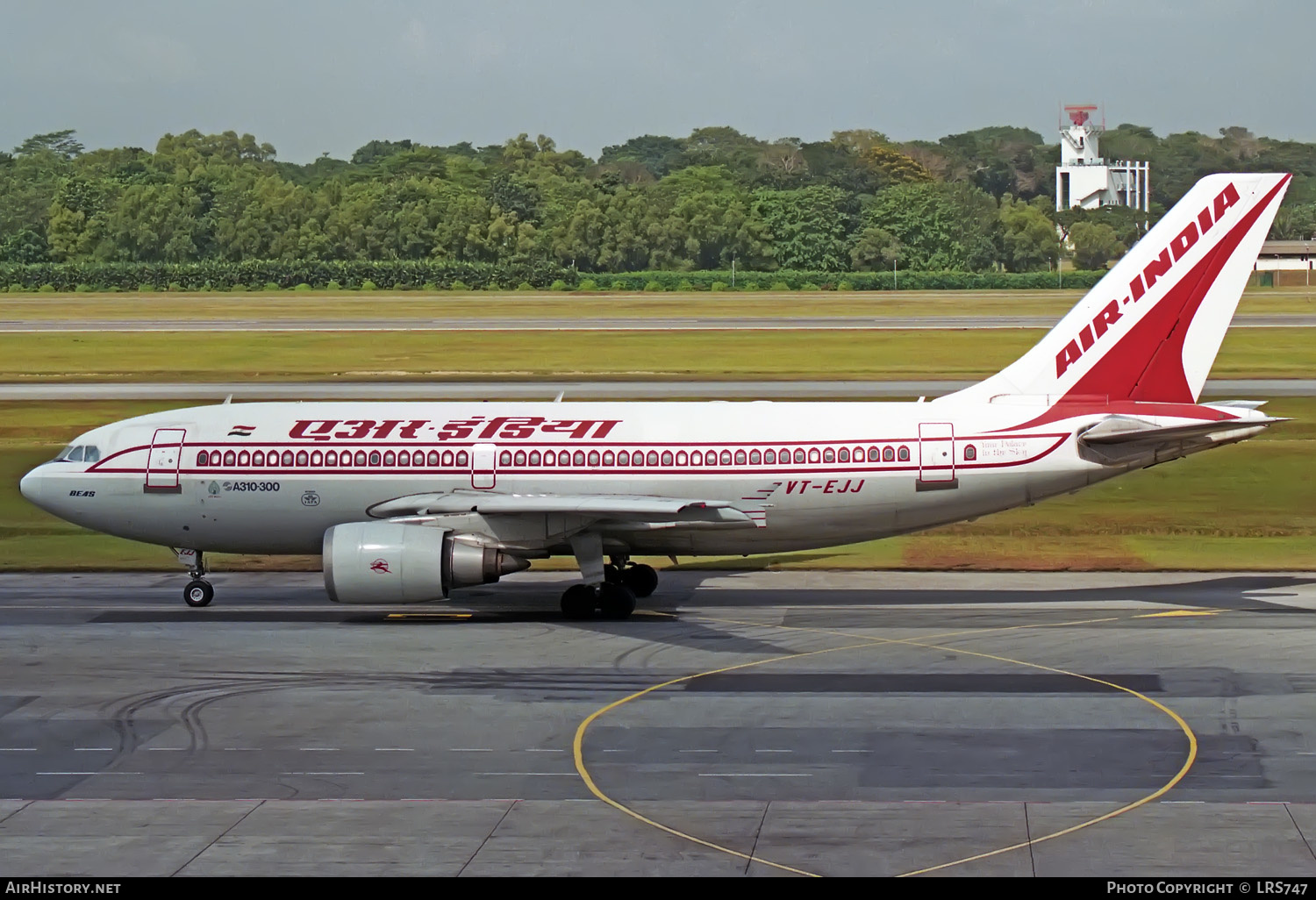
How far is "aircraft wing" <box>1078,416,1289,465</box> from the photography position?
35.8 metres

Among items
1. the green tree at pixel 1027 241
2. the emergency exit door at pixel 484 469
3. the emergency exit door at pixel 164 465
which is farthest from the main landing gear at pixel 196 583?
the green tree at pixel 1027 241

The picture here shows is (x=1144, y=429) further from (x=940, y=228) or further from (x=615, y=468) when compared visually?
(x=940, y=228)

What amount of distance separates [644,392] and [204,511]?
143 feet

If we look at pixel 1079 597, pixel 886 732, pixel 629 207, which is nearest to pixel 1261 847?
pixel 886 732

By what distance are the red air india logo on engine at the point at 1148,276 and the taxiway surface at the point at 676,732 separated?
587cm

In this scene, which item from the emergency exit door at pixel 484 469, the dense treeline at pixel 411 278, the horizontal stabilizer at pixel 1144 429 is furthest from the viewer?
the dense treeline at pixel 411 278

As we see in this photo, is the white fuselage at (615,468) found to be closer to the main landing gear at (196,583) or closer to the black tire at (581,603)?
the main landing gear at (196,583)

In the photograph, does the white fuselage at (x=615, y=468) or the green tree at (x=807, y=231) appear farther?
the green tree at (x=807, y=231)

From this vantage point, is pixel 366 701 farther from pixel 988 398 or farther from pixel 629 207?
pixel 629 207

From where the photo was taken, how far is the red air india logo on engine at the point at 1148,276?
37844mm

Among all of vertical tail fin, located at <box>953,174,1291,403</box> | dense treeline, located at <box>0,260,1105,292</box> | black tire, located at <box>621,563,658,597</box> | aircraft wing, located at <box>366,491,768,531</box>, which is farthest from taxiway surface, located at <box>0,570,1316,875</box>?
dense treeline, located at <box>0,260,1105,292</box>

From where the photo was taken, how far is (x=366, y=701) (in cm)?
2908

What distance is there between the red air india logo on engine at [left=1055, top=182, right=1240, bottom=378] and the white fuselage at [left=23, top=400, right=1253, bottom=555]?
1.51 metres

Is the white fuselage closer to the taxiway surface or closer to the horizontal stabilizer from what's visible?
the horizontal stabilizer
